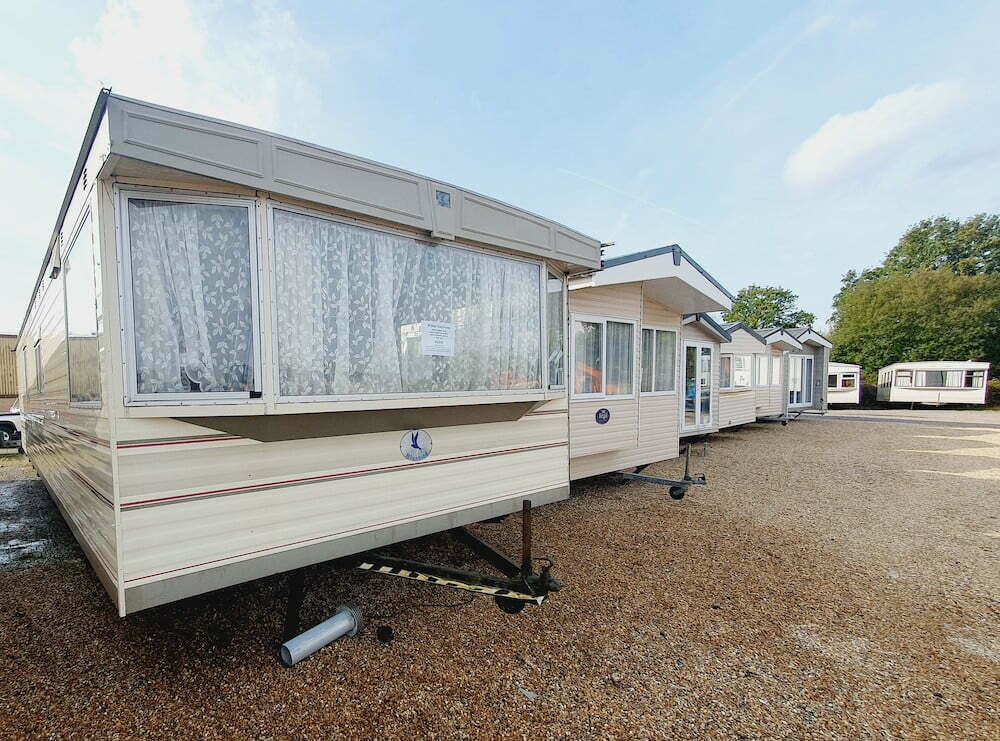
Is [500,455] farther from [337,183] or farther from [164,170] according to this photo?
[164,170]

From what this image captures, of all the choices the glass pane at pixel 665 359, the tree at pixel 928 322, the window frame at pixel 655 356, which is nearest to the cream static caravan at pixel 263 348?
the window frame at pixel 655 356

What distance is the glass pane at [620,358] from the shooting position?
5.79 m

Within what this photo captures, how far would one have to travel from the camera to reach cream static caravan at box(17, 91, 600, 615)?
6.53 ft

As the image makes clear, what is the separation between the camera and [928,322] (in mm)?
28391

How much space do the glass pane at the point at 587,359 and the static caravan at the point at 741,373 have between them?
256 inches

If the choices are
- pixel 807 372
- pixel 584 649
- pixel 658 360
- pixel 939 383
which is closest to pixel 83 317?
pixel 584 649

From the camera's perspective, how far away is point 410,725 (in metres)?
2.17

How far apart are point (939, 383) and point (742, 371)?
58.0ft

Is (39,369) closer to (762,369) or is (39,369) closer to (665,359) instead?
(665,359)

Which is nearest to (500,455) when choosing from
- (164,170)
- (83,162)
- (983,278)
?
(164,170)

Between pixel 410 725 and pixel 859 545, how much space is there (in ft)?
15.0

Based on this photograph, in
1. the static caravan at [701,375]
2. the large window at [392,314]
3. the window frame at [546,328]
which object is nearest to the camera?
the large window at [392,314]

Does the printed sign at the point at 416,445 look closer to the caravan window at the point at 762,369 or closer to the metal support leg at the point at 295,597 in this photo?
the metal support leg at the point at 295,597

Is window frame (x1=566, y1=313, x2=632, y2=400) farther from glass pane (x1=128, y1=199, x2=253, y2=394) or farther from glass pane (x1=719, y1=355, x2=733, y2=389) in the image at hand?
glass pane (x1=719, y1=355, x2=733, y2=389)
